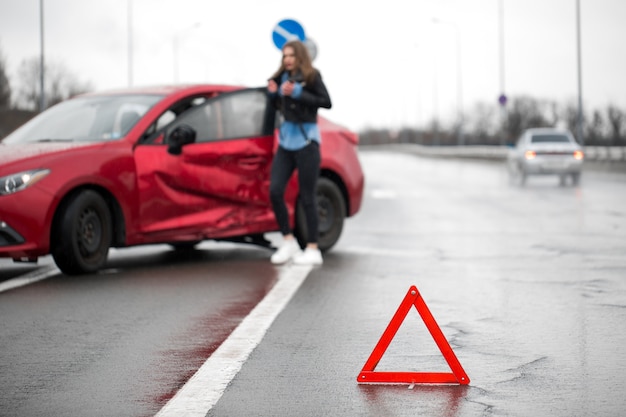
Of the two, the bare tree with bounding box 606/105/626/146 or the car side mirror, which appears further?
the bare tree with bounding box 606/105/626/146

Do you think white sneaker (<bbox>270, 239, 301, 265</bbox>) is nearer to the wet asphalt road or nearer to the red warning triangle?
the wet asphalt road

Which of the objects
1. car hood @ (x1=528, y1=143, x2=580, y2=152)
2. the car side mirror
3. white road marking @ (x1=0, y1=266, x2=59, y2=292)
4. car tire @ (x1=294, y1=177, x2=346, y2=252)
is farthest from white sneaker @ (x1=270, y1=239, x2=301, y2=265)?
car hood @ (x1=528, y1=143, x2=580, y2=152)

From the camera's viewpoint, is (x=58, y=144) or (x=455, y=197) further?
(x=455, y=197)

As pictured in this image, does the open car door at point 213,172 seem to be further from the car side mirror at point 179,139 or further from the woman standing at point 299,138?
the woman standing at point 299,138

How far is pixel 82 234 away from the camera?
9.38 m

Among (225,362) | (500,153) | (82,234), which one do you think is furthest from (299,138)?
(500,153)

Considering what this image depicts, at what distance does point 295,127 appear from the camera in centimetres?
1042

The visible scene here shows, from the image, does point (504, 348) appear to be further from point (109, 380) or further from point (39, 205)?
point (39, 205)

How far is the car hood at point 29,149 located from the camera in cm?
917

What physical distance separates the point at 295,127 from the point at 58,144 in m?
2.08

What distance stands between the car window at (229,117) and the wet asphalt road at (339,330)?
1.19 meters

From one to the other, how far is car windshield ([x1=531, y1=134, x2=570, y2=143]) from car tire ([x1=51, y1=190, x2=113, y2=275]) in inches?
987

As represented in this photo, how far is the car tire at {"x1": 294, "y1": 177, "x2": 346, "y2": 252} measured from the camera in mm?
11430

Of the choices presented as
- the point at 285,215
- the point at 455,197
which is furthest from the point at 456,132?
the point at 285,215
